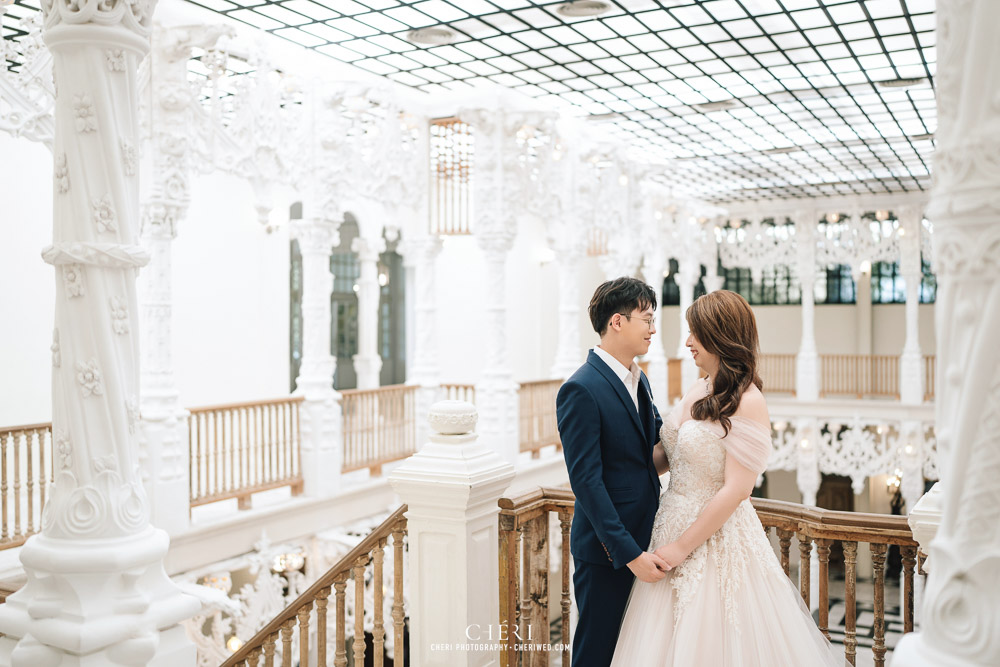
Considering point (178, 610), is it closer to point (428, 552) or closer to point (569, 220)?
point (428, 552)

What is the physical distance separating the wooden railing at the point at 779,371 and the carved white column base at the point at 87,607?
17.0 metres

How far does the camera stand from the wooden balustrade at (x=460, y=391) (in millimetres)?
10719

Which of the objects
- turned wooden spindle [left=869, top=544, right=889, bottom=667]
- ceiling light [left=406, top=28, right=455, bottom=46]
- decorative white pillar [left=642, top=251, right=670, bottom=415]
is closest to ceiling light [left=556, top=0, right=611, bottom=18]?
ceiling light [left=406, top=28, right=455, bottom=46]

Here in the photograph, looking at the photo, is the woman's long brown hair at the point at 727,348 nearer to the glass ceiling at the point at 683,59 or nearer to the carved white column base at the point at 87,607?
the carved white column base at the point at 87,607

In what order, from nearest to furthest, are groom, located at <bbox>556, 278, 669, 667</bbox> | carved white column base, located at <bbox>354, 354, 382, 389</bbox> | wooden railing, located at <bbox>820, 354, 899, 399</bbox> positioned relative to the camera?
groom, located at <bbox>556, 278, 669, 667</bbox> < carved white column base, located at <bbox>354, 354, 382, 389</bbox> < wooden railing, located at <bbox>820, 354, 899, 399</bbox>

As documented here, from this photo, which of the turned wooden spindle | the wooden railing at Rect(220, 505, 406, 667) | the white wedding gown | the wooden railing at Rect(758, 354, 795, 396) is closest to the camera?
the white wedding gown

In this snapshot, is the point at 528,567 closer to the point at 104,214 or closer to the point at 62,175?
the point at 104,214

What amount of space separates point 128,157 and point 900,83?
28.2 feet

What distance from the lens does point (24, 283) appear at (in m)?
8.30

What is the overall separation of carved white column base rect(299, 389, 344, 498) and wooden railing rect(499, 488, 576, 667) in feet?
18.6

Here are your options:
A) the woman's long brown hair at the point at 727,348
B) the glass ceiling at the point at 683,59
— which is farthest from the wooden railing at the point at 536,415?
the woman's long brown hair at the point at 727,348

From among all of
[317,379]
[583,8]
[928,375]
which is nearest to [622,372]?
[583,8]

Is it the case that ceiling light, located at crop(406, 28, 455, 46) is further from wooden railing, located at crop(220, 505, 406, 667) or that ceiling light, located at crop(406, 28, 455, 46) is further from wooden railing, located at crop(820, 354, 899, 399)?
wooden railing, located at crop(820, 354, 899, 399)

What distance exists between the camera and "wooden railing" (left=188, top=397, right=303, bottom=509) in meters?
7.57
